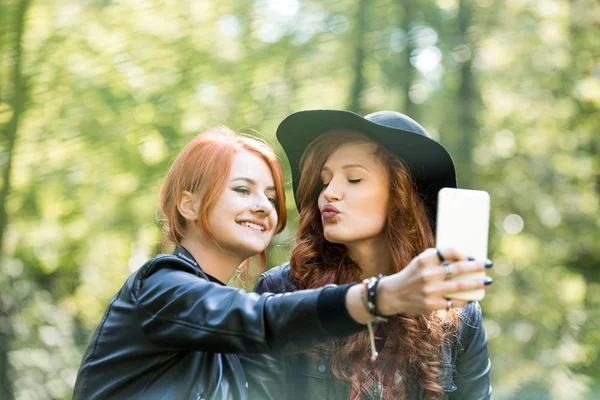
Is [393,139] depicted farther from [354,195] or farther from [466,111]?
[466,111]

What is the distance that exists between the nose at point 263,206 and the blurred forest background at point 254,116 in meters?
1.72

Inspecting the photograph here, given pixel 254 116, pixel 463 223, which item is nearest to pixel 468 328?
pixel 463 223

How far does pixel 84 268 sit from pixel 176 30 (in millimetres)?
1740

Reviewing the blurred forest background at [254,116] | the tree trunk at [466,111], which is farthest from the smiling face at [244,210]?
the tree trunk at [466,111]

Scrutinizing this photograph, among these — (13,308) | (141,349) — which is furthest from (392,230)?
(13,308)

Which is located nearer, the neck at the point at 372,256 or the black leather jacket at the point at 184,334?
the black leather jacket at the point at 184,334

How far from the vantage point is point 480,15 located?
5.38m

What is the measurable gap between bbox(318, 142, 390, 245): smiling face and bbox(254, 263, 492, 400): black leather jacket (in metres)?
0.31

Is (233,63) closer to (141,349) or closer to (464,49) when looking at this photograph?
(464,49)

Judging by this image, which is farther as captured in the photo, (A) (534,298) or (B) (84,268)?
(A) (534,298)

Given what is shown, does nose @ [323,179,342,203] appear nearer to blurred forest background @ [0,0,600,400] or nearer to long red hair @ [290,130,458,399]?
long red hair @ [290,130,458,399]

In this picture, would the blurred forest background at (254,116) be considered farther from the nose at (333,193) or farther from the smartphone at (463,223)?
the smartphone at (463,223)

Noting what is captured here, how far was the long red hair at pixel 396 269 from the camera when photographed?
207cm

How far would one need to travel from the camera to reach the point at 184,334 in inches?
62.5
